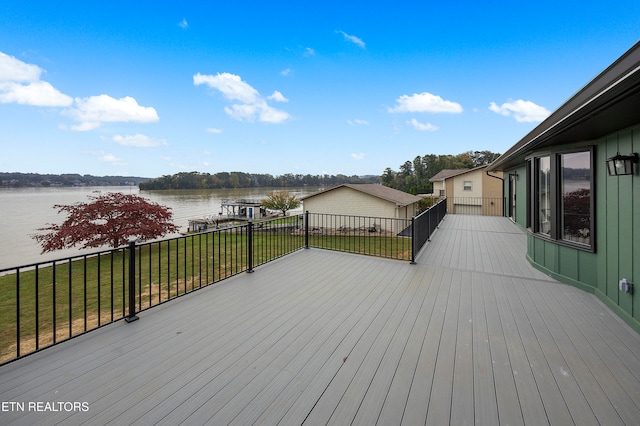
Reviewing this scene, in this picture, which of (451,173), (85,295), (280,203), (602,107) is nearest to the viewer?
(602,107)

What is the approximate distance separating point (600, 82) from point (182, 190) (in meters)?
65.5

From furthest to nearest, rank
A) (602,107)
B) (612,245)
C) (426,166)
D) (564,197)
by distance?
(426,166), (564,197), (612,245), (602,107)

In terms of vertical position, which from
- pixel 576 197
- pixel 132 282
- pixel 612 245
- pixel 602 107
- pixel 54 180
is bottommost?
pixel 132 282

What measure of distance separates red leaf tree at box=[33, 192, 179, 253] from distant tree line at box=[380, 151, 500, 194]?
39.1 metres

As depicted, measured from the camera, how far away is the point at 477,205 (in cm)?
2222

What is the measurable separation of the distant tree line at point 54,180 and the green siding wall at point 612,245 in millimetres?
46836

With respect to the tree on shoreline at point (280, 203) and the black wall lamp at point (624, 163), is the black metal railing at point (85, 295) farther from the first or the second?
the tree on shoreline at point (280, 203)

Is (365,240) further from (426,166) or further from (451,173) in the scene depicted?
(426,166)

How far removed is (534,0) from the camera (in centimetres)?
1009

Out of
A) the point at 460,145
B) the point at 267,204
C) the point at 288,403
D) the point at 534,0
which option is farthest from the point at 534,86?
the point at 460,145

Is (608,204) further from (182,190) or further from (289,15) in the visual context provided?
(182,190)

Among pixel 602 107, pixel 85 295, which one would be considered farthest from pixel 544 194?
pixel 85 295

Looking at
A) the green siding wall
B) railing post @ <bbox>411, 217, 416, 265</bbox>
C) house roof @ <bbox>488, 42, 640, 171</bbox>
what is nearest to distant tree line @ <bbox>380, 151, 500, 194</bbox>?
railing post @ <bbox>411, 217, 416, 265</bbox>

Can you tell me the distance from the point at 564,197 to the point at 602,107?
2.65 m
